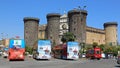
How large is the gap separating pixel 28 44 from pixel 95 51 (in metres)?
74.2

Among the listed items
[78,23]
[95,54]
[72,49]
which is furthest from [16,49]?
[78,23]

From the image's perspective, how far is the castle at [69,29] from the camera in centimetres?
12900

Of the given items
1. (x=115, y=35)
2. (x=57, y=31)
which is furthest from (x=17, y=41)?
(x=115, y=35)

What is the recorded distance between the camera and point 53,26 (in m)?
140

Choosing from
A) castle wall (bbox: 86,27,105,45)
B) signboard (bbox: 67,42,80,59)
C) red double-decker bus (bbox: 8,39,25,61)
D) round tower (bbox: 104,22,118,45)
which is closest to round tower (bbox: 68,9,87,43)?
castle wall (bbox: 86,27,105,45)

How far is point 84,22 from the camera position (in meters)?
130

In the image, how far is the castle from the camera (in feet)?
423

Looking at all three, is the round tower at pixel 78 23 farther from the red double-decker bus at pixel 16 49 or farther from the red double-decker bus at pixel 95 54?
the red double-decker bus at pixel 16 49

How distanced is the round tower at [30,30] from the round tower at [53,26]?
20.6 ft

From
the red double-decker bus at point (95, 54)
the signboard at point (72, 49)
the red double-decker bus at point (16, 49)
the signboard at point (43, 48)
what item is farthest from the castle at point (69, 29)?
the red double-decker bus at point (16, 49)

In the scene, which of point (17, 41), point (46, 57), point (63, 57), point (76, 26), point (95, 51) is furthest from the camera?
point (76, 26)

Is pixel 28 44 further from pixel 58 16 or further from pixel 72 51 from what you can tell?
pixel 72 51

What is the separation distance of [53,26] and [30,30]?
1085cm

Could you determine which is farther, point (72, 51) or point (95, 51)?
point (95, 51)
